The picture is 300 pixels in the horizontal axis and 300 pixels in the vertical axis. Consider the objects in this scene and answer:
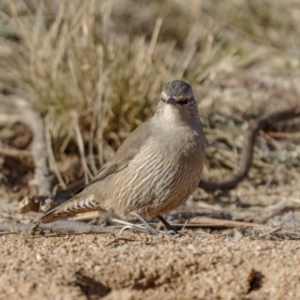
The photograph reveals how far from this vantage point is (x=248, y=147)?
26.2 feet

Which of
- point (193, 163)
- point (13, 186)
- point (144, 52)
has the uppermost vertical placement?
point (144, 52)

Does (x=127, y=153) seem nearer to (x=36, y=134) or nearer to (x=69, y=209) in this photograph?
(x=69, y=209)

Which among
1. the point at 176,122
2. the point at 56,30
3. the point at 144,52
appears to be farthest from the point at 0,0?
the point at 176,122

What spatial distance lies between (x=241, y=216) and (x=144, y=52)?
243 cm

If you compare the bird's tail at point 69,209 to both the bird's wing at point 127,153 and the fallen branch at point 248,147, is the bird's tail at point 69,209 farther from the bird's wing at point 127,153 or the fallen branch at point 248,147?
the fallen branch at point 248,147

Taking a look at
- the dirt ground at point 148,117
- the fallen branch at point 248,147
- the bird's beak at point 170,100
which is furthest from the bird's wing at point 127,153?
the fallen branch at point 248,147

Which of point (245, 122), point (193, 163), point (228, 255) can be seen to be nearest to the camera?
point (228, 255)

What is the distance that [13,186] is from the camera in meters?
7.99

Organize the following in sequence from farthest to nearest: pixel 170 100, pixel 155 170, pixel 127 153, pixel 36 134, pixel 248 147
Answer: pixel 36 134 < pixel 248 147 < pixel 127 153 < pixel 170 100 < pixel 155 170

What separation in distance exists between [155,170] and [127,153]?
434 mm

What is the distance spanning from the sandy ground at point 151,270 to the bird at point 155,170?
1109 mm

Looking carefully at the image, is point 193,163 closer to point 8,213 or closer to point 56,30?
point 8,213

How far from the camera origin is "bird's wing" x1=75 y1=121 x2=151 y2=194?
19.5 ft

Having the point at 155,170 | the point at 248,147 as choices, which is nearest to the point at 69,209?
the point at 155,170
